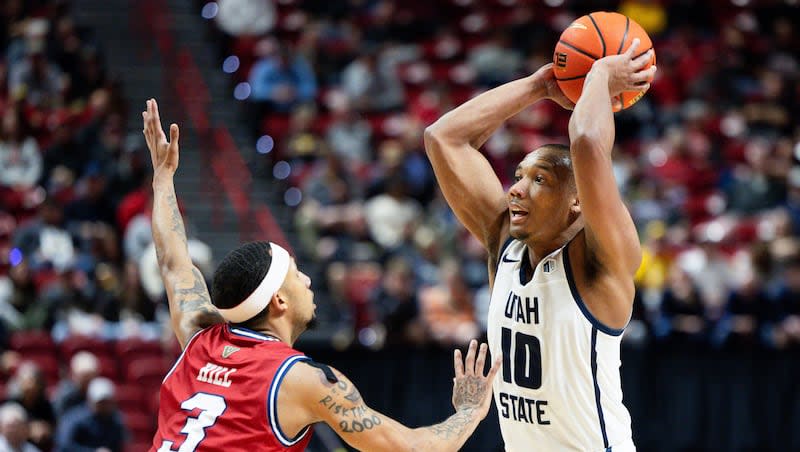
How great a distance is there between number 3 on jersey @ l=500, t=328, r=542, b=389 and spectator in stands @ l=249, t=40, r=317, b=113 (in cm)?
1106

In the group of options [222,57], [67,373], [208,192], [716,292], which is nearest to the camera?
[67,373]

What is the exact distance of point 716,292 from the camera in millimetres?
12359

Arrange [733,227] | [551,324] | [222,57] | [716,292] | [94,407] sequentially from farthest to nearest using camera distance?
[222,57] < [733,227] < [716,292] < [94,407] < [551,324]

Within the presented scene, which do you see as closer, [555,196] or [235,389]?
[235,389]

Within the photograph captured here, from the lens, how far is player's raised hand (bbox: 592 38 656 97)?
4.77 meters

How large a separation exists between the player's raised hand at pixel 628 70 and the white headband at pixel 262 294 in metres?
1.46

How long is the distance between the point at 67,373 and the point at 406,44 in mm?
7943

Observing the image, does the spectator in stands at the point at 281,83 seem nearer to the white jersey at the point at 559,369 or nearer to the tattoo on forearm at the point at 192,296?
the tattoo on forearm at the point at 192,296

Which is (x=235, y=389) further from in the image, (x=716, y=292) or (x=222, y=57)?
(x=222, y=57)

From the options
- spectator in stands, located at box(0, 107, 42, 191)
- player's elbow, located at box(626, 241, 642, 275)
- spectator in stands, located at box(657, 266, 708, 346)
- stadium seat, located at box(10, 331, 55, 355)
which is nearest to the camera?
player's elbow, located at box(626, 241, 642, 275)

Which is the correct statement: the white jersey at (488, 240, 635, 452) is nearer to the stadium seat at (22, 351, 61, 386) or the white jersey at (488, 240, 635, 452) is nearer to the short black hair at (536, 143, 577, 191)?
the short black hair at (536, 143, 577, 191)

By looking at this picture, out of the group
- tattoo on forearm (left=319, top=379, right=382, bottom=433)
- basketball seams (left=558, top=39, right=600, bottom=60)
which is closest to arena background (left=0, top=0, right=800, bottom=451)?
basketball seams (left=558, top=39, right=600, bottom=60)

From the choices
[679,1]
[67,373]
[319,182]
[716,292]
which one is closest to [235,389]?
[67,373]

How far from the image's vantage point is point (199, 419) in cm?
432
